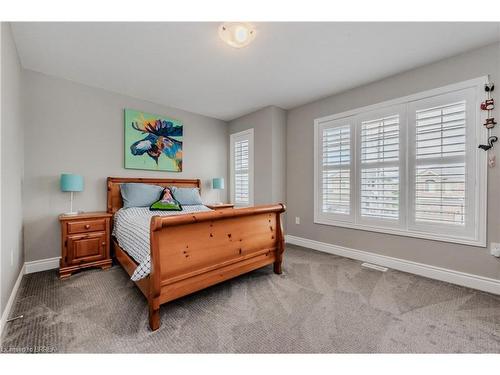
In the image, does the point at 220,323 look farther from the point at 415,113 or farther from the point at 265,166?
the point at 415,113

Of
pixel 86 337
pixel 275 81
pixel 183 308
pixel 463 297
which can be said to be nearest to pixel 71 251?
pixel 86 337

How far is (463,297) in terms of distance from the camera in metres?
1.97

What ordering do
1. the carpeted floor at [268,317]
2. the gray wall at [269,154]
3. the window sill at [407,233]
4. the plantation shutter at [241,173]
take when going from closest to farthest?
the carpeted floor at [268,317]
the window sill at [407,233]
the gray wall at [269,154]
the plantation shutter at [241,173]

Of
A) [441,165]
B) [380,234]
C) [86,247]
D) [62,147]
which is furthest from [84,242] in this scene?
[441,165]

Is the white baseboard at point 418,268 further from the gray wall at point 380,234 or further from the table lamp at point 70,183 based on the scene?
the table lamp at point 70,183

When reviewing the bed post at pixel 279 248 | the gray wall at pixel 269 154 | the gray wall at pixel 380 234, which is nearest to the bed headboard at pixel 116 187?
the gray wall at pixel 269 154

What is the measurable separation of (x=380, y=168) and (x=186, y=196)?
2772 millimetres

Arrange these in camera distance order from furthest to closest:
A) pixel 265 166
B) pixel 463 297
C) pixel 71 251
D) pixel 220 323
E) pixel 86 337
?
1. pixel 265 166
2. pixel 71 251
3. pixel 463 297
4. pixel 220 323
5. pixel 86 337

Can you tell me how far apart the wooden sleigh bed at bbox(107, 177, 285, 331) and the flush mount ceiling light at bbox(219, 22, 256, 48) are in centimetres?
149

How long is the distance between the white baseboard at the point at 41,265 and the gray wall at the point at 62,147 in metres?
0.05

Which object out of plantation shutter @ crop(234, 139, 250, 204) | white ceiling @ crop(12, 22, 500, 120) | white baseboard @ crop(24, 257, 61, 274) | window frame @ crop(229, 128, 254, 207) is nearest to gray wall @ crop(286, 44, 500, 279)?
white ceiling @ crop(12, 22, 500, 120)

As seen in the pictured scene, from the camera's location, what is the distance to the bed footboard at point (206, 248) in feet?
4.99

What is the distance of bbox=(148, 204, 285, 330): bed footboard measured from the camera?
1522 mm
